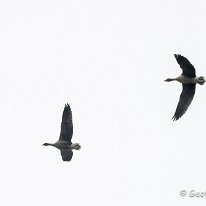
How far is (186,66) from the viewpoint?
29.6 meters

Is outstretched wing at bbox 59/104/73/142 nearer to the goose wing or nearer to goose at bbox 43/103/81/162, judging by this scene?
goose at bbox 43/103/81/162

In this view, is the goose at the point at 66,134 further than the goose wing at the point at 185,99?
Yes

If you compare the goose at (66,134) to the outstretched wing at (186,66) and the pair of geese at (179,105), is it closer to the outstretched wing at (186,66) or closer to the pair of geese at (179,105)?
the pair of geese at (179,105)

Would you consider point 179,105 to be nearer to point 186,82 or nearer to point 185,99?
point 185,99

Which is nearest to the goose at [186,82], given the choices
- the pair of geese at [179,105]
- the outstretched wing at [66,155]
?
the pair of geese at [179,105]

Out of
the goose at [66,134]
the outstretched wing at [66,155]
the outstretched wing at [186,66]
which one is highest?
the outstretched wing at [186,66]

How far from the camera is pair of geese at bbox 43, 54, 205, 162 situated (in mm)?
29766

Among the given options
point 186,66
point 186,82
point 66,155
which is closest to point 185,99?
point 186,82

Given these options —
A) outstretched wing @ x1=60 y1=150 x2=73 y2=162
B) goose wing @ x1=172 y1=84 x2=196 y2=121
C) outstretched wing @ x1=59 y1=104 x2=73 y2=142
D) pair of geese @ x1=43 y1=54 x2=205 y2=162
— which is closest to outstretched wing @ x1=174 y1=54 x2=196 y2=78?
pair of geese @ x1=43 y1=54 x2=205 y2=162

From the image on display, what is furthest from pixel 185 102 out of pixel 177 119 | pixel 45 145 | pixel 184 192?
pixel 45 145

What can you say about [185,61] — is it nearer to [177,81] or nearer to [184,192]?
[177,81]

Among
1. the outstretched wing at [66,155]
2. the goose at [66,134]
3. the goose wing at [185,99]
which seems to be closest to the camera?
the goose wing at [185,99]

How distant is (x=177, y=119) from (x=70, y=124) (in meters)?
5.05

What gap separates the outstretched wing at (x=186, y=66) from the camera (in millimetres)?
29231
